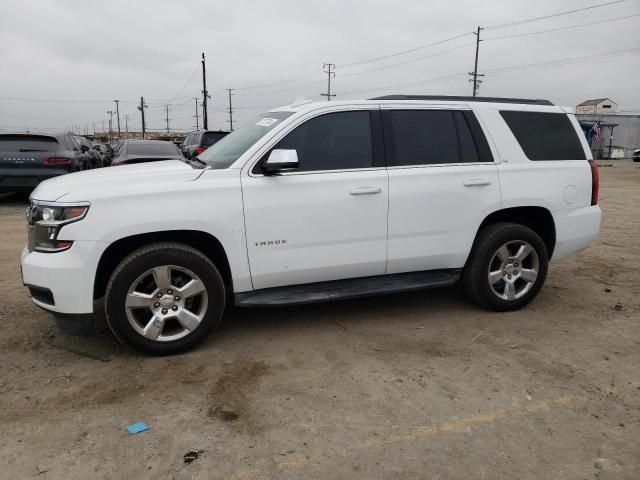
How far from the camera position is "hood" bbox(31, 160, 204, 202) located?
3.48 meters

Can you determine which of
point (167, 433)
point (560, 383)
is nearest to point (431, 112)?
point (560, 383)

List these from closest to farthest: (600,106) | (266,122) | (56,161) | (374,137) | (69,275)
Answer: (69,275) < (374,137) < (266,122) < (56,161) < (600,106)

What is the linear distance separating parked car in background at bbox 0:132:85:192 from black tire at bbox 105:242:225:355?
759 cm

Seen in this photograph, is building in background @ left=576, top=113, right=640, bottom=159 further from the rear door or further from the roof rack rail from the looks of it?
the rear door

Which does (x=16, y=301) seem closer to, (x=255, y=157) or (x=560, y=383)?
(x=255, y=157)

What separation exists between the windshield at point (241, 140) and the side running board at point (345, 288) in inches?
40.4

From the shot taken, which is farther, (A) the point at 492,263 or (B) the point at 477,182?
(A) the point at 492,263

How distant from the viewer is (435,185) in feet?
Answer: 14.0

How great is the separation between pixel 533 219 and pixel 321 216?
2.24m

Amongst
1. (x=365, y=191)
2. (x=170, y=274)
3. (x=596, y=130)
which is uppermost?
(x=596, y=130)

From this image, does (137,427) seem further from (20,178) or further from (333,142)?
(20,178)

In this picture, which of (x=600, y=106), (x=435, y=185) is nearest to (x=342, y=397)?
(x=435, y=185)

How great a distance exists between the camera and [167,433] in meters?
2.83

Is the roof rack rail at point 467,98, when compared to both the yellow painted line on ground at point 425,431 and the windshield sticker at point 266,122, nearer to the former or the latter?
the windshield sticker at point 266,122
